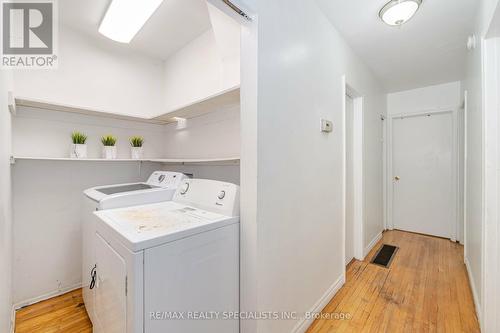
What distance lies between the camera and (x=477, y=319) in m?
1.63

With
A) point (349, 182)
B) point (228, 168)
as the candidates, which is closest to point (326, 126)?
point (228, 168)

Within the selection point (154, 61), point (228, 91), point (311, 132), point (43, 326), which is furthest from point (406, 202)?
point (43, 326)

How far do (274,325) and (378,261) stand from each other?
1942 mm

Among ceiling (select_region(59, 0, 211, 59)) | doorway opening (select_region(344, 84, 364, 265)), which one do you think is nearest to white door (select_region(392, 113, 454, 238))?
doorway opening (select_region(344, 84, 364, 265))

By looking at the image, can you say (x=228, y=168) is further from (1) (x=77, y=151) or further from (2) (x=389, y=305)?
(2) (x=389, y=305)

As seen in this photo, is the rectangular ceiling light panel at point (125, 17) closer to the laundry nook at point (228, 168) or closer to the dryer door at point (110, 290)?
the laundry nook at point (228, 168)

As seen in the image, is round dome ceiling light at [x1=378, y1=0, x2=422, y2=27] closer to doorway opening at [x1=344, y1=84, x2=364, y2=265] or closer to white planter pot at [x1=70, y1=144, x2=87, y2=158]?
doorway opening at [x1=344, y1=84, x2=364, y2=265]

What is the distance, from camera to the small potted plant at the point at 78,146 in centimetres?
199

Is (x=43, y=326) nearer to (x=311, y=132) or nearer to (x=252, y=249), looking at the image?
(x=252, y=249)

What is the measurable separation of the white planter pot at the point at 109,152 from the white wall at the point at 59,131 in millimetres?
125

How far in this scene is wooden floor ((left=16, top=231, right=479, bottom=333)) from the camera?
5.25ft

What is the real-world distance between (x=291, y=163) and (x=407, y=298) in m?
1.70

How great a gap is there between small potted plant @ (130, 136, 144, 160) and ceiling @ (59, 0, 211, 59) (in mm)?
1049

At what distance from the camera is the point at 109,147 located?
2.20 metres
